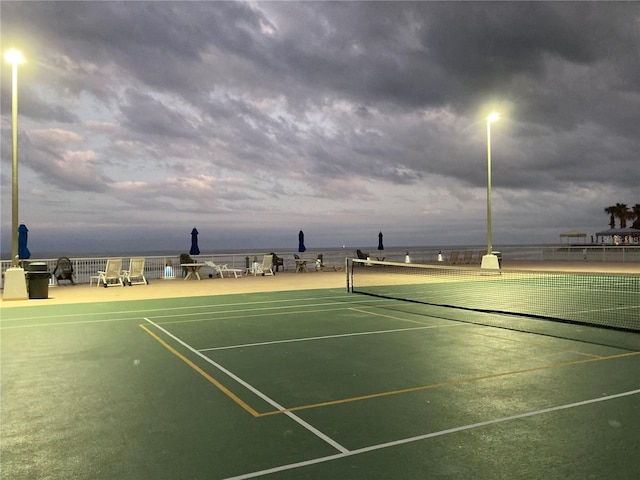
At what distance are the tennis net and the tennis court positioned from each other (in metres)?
1.59

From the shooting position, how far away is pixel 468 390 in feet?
21.1

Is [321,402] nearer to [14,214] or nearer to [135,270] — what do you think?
[14,214]

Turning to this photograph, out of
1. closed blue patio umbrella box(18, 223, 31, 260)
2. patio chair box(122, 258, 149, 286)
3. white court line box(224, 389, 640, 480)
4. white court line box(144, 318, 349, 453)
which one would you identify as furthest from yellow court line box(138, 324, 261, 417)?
closed blue patio umbrella box(18, 223, 31, 260)

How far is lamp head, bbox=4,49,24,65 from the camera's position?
1647 cm

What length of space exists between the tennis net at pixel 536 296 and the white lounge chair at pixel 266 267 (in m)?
7.96

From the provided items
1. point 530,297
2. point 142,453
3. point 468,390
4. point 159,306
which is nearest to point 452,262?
point 530,297

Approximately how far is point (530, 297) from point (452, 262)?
2411 centimetres

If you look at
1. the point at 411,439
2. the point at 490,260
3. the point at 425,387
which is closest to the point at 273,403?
the point at 411,439

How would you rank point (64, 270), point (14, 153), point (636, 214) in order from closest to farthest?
point (14, 153), point (64, 270), point (636, 214)

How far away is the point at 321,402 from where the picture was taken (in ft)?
19.9

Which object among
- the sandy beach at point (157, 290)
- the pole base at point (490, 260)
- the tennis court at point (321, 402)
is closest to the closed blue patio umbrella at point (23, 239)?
the sandy beach at point (157, 290)

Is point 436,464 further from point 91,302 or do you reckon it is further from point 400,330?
point 91,302

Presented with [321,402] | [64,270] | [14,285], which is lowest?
[321,402]

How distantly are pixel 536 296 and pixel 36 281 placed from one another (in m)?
16.2
